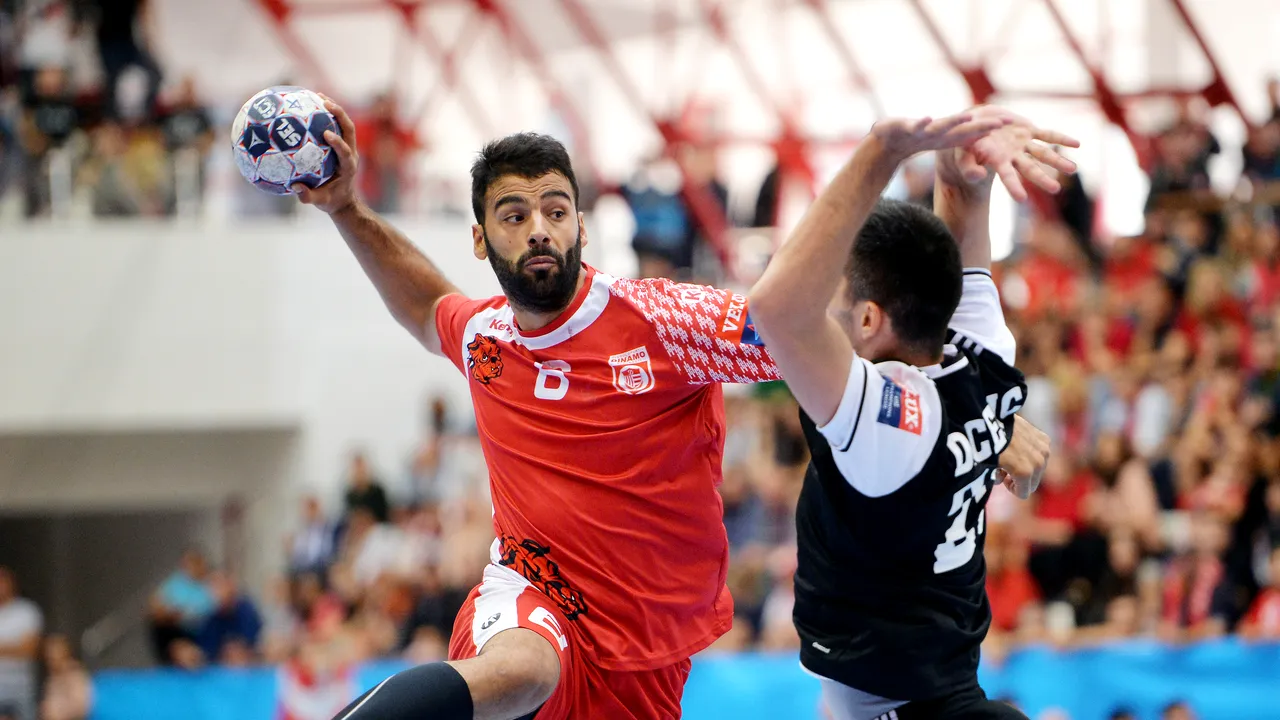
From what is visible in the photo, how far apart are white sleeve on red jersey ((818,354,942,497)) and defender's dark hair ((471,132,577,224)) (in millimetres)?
1667

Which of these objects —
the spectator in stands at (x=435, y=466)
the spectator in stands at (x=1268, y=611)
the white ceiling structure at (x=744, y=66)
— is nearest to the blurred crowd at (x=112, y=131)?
the white ceiling structure at (x=744, y=66)

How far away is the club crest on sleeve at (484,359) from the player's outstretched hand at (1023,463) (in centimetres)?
187

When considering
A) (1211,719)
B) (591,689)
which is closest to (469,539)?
(1211,719)

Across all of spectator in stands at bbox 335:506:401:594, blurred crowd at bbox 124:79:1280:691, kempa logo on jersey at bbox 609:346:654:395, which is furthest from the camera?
spectator in stands at bbox 335:506:401:594

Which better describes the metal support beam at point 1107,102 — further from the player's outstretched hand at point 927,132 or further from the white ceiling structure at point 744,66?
the player's outstretched hand at point 927,132

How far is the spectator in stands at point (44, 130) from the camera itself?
52.2ft

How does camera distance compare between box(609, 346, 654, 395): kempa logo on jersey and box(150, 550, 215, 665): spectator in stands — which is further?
box(150, 550, 215, 665): spectator in stands

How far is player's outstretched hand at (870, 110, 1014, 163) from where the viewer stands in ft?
11.8

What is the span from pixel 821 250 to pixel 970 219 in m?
0.95

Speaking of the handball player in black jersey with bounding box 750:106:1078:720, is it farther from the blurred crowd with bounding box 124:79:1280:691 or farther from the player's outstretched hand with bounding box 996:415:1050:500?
the blurred crowd with bounding box 124:79:1280:691

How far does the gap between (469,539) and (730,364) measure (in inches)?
361

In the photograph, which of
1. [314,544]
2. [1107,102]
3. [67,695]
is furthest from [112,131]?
[1107,102]

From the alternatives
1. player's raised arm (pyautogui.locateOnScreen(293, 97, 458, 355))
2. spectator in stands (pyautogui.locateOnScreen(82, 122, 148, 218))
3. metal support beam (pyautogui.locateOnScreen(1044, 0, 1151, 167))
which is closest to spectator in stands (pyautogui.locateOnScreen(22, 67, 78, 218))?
spectator in stands (pyautogui.locateOnScreen(82, 122, 148, 218))

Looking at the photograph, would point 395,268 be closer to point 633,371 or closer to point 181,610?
point 633,371
